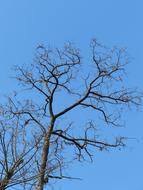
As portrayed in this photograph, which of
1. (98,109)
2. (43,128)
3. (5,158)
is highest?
(98,109)

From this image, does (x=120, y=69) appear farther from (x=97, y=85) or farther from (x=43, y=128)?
(x=43, y=128)

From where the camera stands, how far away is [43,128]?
14.8 m

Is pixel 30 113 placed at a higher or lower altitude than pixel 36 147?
higher

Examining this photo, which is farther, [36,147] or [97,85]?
[97,85]

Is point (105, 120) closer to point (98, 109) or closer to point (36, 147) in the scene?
point (98, 109)

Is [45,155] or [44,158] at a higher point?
[45,155]

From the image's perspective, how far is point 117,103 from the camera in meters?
16.2

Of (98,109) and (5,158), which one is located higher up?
(98,109)

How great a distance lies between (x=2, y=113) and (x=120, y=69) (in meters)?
3.67

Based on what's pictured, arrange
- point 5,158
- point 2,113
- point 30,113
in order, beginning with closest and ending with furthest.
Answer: point 5,158
point 2,113
point 30,113

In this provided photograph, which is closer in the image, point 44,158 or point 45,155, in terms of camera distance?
point 44,158

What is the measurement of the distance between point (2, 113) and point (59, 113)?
5.35ft

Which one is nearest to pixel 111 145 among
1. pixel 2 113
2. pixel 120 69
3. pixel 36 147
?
pixel 120 69

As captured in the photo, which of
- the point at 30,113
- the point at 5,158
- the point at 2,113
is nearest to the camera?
the point at 5,158
